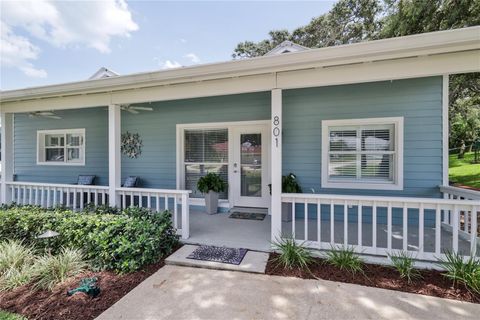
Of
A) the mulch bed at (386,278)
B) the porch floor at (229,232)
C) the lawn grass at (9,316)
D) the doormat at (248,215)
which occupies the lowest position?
the lawn grass at (9,316)

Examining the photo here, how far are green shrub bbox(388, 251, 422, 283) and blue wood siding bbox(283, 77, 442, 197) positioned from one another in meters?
1.83

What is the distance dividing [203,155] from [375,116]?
3.77 m

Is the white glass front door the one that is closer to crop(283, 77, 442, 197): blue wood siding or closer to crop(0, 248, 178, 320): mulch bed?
crop(283, 77, 442, 197): blue wood siding

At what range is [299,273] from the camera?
280 centimetres

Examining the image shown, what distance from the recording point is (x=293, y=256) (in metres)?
2.99

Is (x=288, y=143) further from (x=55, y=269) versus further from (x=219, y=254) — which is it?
(x=55, y=269)

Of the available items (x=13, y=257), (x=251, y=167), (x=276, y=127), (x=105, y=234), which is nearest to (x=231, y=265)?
(x=105, y=234)

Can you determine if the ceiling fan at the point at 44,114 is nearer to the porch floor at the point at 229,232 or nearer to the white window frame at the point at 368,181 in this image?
the porch floor at the point at 229,232

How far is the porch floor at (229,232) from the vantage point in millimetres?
3572

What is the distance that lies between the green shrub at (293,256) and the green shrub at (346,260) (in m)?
0.27

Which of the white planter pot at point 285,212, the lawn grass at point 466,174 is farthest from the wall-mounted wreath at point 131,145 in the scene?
the lawn grass at point 466,174

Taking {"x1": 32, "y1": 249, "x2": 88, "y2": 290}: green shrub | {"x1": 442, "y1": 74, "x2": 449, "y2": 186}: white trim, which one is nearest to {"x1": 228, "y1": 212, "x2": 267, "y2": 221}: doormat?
{"x1": 32, "y1": 249, "x2": 88, "y2": 290}: green shrub

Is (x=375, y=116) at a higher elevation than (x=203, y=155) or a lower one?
higher

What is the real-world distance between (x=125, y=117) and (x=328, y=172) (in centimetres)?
523
